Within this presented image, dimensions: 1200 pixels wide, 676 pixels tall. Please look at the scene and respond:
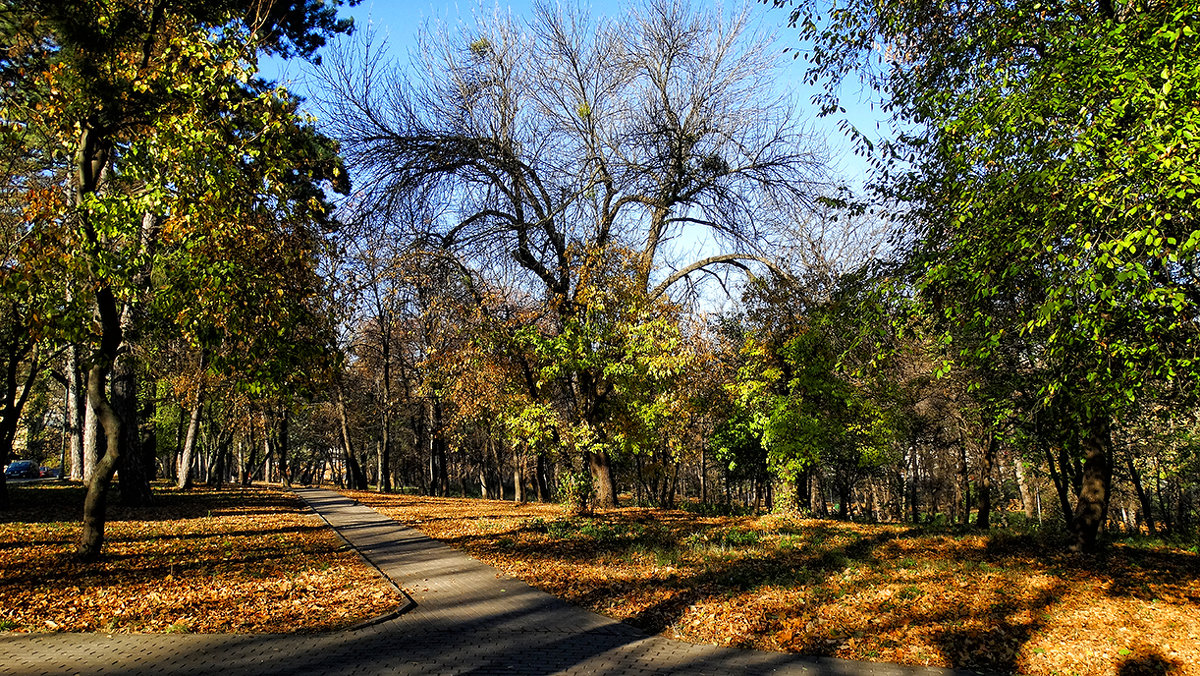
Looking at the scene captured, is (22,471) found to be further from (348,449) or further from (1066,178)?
(1066,178)

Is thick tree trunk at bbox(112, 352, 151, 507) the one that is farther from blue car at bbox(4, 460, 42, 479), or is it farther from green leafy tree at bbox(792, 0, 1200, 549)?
blue car at bbox(4, 460, 42, 479)

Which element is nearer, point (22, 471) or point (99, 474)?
point (99, 474)

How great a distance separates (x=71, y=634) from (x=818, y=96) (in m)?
11.0

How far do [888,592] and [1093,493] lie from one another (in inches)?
198

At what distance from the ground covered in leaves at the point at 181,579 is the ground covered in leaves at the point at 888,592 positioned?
110 inches

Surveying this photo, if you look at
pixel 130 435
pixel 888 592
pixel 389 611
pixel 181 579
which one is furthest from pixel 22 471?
pixel 888 592

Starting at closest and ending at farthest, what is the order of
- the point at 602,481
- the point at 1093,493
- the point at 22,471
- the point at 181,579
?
the point at 181,579
the point at 1093,493
the point at 602,481
the point at 22,471

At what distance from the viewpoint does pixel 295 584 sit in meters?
9.24

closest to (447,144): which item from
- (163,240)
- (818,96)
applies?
(163,240)

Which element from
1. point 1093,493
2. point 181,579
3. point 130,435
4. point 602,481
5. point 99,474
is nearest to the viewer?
point 181,579

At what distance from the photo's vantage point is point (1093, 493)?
11.2 m

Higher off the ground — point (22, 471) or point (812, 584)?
point (812, 584)

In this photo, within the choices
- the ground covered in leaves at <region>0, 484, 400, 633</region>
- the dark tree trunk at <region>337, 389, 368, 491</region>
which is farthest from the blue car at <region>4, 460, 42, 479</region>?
the ground covered in leaves at <region>0, 484, 400, 633</region>

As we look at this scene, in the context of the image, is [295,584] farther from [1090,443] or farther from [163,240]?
[1090,443]
